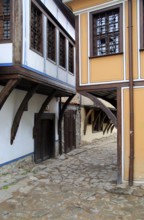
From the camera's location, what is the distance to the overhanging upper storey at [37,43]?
20.7 feet

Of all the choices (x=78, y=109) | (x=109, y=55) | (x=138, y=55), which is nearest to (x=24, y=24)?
(x=109, y=55)

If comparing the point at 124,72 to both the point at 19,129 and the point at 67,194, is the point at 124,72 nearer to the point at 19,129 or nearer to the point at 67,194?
the point at 67,194

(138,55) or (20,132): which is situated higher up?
(138,55)

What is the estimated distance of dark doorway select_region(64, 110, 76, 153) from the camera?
11.8m

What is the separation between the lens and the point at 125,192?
5621 millimetres

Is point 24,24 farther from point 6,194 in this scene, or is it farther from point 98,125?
point 98,125

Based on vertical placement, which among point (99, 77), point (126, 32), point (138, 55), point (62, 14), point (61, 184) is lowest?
point (61, 184)

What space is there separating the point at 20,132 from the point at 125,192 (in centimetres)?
394

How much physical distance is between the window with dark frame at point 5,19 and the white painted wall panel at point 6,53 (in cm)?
31

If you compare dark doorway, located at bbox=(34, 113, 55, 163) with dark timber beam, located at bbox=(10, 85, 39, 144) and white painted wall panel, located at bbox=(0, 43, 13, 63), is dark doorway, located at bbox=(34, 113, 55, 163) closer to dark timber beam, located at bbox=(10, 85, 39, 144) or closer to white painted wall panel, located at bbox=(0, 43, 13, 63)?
dark timber beam, located at bbox=(10, 85, 39, 144)

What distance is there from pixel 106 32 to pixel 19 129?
3.96 m

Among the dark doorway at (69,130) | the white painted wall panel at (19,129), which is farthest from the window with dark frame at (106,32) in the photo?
the dark doorway at (69,130)

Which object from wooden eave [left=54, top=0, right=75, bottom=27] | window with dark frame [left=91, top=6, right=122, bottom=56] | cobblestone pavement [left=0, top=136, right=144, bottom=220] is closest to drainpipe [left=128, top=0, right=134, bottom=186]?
window with dark frame [left=91, top=6, right=122, bottom=56]

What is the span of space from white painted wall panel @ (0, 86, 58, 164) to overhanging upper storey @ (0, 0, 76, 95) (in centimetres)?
46
